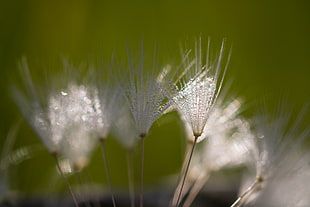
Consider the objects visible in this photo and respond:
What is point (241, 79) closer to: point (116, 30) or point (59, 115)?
point (116, 30)

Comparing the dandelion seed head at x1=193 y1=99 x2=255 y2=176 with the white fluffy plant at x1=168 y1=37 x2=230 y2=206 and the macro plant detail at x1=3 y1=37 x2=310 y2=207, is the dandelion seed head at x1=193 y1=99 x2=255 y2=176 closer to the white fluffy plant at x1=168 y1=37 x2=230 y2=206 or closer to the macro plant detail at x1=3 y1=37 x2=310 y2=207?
the macro plant detail at x1=3 y1=37 x2=310 y2=207

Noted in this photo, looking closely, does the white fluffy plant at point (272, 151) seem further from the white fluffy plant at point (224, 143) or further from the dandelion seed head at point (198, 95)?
the dandelion seed head at point (198, 95)

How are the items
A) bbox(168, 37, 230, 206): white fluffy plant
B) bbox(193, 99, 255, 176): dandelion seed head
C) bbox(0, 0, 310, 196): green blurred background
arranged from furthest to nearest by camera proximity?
bbox(0, 0, 310, 196): green blurred background, bbox(193, 99, 255, 176): dandelion seed head, bbox(168, 37, 230, 206): white fluffy plant

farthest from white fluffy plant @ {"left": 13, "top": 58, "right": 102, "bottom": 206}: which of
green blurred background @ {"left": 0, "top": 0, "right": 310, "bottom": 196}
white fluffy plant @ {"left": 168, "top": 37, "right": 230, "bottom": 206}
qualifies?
green blurred background @ {"left": 0, "top": 0, "right": 310, "bottom": 196}

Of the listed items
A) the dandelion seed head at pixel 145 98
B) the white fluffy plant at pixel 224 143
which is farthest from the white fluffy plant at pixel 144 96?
the white fluffy plant at pixel 224 143

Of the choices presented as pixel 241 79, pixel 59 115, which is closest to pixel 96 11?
pixel 241 79

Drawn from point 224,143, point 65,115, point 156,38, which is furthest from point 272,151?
point 156,38

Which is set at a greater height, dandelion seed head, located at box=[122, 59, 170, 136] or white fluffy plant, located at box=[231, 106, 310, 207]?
dandelion seed head, located at box=[122, 59, 170, 136]

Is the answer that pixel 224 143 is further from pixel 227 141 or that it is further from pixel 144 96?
pixel 144 96
